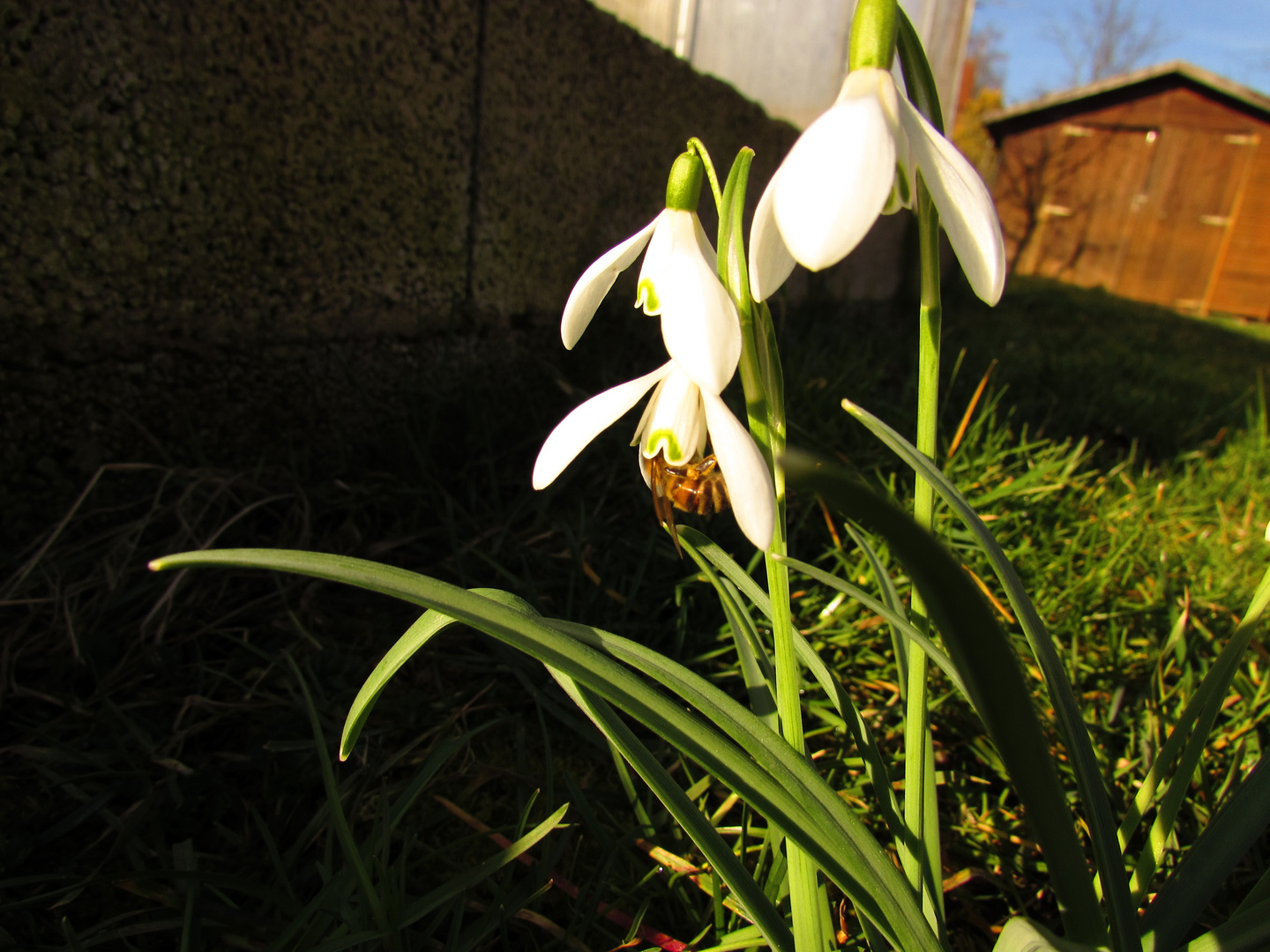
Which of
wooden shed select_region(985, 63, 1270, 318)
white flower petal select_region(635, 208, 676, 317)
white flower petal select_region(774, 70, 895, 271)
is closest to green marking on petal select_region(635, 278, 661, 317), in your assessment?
white flower petal select_region(635, 208, 676, 317)

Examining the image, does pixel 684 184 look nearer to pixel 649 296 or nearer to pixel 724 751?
pixel 649 296

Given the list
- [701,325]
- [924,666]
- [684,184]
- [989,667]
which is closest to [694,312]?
[701,325]

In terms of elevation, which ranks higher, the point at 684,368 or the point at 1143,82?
the point at 1143,82

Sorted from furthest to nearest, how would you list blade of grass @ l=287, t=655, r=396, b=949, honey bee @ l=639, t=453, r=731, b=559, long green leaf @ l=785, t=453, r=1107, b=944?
blade of grass @ l=287, t=655, r=396, b=949
honey bee @ l=639, t=453, r=731, b=559
long green leaf @ l=785, t=453, r=1107, b=944

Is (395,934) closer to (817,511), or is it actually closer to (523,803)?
(523,803)

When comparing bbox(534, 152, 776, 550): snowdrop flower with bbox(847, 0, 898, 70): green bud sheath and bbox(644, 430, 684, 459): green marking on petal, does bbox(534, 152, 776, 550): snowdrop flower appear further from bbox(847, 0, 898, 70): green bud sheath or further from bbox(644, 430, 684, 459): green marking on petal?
bbox(847, 0, 898, 70): green bud sheath

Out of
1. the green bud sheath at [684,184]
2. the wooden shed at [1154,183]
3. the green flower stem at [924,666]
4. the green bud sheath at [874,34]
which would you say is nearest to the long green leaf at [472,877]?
the green flower stem at [924,666]

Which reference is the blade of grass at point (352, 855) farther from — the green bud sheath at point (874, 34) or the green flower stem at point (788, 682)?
the green bud sheath at point (874, 34)
